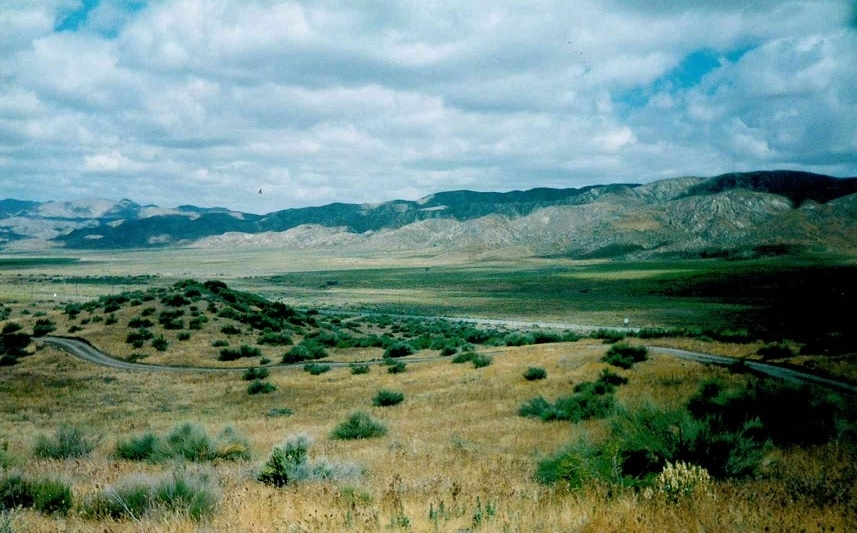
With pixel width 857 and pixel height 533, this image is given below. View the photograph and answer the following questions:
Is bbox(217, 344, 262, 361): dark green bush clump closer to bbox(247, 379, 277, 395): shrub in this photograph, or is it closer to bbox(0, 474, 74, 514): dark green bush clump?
bbox(247, 379, 277, 395): shrub

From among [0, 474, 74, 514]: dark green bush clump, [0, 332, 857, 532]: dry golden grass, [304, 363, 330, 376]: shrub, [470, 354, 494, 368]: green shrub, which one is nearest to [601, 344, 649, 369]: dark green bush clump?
[0, 332, 857, 532]: dry golden grass

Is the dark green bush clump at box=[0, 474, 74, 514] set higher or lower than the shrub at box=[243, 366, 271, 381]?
higher

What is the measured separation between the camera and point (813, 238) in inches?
6668

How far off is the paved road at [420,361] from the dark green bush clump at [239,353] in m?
3.47

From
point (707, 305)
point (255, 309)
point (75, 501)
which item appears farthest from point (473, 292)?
point (75, 501)

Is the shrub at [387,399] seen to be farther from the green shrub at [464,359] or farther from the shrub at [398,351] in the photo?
the shrub at [398,351]

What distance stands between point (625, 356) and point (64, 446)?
20649mm

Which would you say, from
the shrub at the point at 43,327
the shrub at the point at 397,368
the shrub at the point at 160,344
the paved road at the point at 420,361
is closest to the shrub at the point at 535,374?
the paved road at the point at 420,361

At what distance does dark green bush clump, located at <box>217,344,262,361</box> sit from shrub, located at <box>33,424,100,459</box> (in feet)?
94.9

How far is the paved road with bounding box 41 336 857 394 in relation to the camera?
A: 16.4 m

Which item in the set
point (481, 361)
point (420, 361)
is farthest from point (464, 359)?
point (420, 361)

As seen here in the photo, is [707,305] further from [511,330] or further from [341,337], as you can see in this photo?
[341,337]

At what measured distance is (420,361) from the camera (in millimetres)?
34938

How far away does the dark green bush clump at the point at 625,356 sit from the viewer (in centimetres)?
2252
